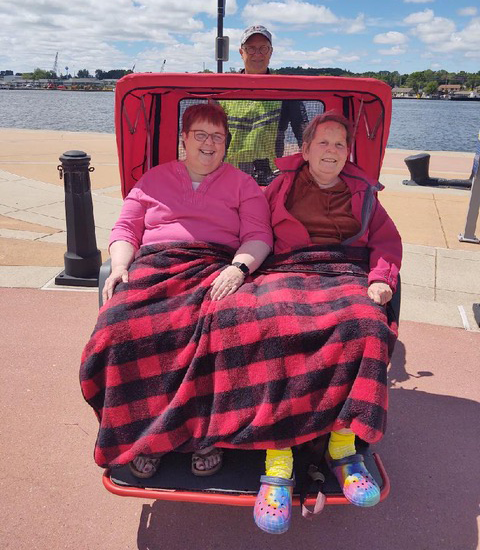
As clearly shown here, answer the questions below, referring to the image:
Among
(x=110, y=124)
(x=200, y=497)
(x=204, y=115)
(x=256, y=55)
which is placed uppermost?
(x=256, y=55)

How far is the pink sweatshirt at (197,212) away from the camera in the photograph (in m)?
2.62

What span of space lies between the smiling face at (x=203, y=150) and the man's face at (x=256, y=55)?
1.60 m

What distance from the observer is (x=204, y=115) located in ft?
8.66

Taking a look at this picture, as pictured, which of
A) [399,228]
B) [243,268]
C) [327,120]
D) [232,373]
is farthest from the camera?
[399,228]

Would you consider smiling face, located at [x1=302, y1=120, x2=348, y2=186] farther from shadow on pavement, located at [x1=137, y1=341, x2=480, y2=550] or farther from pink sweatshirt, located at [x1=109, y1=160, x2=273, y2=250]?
shadow on pavement, located at [x1=137, y1=341, x2=480, y2=550]

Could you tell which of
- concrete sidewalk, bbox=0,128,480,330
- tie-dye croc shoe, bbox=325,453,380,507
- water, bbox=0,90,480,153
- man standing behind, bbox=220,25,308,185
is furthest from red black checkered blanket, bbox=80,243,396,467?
water, bbox=0,90,480,153

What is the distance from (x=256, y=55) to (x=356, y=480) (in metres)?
3.21

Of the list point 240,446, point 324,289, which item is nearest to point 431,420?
point 324,289

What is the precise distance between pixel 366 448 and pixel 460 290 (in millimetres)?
2924

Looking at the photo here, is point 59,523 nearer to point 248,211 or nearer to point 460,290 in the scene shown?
point 248,211

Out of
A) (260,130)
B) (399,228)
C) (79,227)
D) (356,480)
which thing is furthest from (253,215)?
(399,228)

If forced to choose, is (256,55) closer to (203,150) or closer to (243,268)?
(203,150)

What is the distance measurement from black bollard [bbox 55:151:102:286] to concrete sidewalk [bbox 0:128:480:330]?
24 cm

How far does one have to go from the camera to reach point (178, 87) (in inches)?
103
